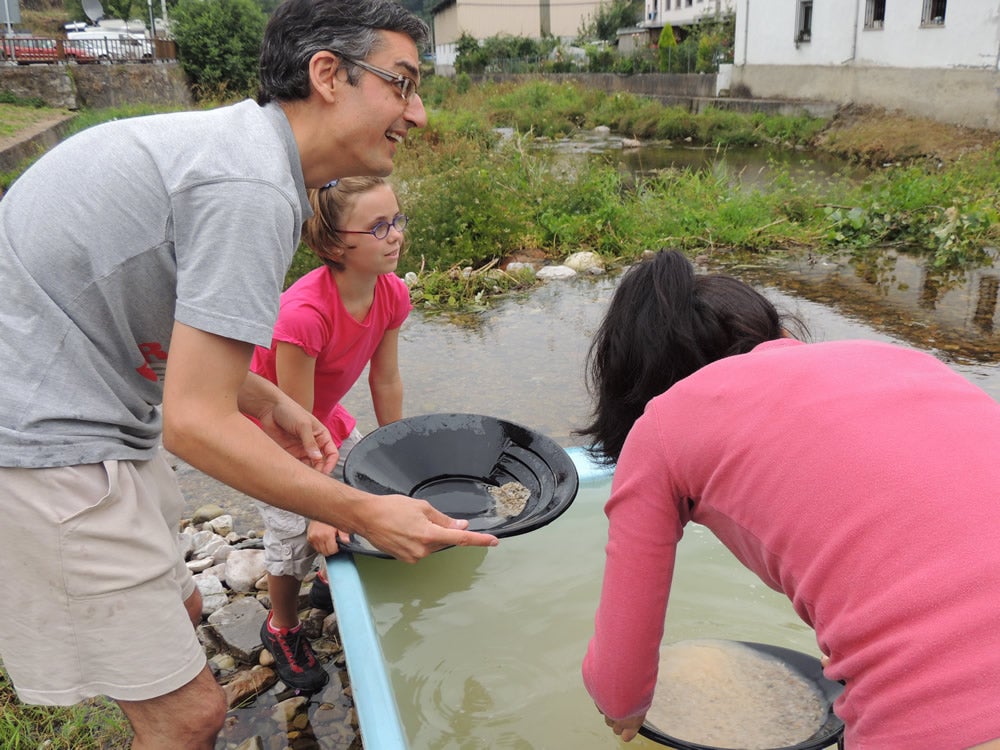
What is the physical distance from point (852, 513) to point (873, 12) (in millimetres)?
20868

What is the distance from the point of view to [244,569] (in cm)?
280

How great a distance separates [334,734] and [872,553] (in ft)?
5.21

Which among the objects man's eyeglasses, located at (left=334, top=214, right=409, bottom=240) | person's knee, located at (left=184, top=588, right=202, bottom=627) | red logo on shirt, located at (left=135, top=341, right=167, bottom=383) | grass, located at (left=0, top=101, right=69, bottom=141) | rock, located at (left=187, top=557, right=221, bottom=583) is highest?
grass, located at (left=0, top=101, right=69, bottom=141)

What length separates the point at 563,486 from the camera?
2.07 meters

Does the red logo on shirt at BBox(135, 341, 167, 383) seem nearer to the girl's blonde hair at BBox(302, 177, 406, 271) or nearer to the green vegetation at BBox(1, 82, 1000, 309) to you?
the girl's blonde hair at BBox(302, 177, 406, 271)

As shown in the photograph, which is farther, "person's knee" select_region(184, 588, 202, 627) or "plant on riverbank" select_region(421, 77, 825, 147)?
"plant on riverbank" select_region(421, 77, 825, 147)

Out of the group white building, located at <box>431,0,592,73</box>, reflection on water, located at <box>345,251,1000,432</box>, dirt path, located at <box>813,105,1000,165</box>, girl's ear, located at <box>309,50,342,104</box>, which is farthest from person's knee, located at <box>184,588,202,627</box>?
white building, located at <box>431,0,592,73</box>

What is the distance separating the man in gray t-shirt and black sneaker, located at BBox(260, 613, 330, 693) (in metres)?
0.71

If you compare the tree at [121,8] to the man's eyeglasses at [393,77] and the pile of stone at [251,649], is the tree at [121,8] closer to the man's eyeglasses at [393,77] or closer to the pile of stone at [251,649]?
the pile of stone at [251,649]

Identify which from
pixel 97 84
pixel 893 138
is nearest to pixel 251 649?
pixel 893 138

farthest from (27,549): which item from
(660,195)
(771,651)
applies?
(660,195)

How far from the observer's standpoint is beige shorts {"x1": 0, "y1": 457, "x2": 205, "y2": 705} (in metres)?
1.43

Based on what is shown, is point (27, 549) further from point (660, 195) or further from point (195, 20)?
point (195, 20)

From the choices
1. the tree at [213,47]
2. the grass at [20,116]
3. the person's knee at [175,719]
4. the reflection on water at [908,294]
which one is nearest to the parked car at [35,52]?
the grass at [20,116]
